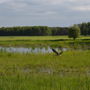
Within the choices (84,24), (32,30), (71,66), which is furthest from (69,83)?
(32,30)

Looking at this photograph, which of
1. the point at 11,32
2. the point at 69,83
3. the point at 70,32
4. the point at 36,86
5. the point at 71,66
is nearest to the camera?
the point at 36,86

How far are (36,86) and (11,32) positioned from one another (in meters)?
122

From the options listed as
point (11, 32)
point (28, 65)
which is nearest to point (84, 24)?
point (11, 32)

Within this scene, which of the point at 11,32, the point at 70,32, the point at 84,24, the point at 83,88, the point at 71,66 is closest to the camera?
the point at 83,88

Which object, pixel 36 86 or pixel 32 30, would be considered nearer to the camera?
pixel 36 86

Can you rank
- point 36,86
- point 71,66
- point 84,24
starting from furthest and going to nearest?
point 84,24 → point 71,66 → point 36,86

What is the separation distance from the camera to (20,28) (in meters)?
134

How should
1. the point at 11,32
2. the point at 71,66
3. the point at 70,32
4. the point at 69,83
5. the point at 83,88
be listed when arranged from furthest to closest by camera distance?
1. the point at 11,32
2. the point at 70,32
3. the point at 71,66
4. the point at 69,83
5. the point at 83,88

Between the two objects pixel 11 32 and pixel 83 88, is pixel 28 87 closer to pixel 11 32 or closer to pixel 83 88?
pixel 83 88

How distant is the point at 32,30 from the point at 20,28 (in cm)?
565

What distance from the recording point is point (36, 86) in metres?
11.1

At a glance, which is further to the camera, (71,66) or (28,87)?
(71,66)

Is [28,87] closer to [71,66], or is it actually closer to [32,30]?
[71,66]

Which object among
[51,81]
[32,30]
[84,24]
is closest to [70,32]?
[84,24]
